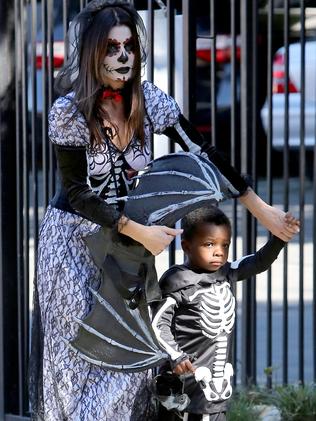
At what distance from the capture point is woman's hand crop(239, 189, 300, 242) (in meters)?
4.16

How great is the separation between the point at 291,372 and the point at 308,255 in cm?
357

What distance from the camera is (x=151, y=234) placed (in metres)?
3.88

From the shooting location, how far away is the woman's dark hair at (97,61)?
4051 millimetres

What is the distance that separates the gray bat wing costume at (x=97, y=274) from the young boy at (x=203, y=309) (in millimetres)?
143

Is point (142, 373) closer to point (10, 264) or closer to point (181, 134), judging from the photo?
point (181, 134)

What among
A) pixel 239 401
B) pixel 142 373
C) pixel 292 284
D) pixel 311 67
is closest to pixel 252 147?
pixel 239 401

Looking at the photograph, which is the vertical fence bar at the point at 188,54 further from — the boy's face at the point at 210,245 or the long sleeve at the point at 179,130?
the boy's face at the point at 210,245

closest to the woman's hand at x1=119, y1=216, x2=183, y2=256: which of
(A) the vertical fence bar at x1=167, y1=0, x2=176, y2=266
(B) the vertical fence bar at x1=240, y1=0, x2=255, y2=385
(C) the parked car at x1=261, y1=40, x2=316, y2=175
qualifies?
(A) the vertical fence bar at x1=167, y1=0, x2=176, y2=266

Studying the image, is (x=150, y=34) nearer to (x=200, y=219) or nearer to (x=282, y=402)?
(x=200, y=219)

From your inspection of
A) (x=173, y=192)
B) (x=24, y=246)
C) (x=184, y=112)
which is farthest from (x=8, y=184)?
(x=173, y=192)

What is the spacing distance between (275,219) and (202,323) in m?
0.46

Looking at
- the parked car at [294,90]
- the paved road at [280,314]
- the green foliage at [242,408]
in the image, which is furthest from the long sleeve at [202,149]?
the parked car at [294,90]

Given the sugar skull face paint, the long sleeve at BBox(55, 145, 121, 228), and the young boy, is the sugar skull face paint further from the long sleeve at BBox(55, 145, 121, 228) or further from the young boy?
the young boy

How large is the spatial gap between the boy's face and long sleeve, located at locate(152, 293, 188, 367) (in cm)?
16
